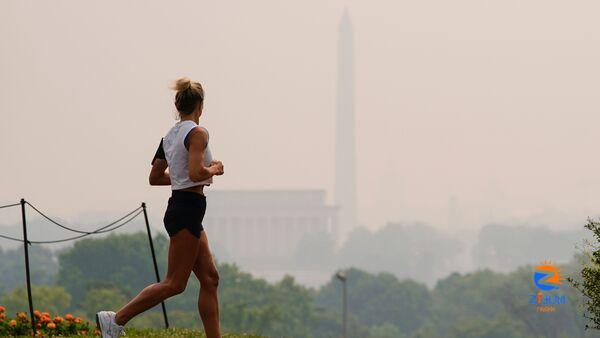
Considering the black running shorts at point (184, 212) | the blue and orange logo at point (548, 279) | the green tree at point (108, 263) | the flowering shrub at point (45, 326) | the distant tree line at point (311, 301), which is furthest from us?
the blue and orange logo at point (548, 279)

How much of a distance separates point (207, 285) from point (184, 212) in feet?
2.53

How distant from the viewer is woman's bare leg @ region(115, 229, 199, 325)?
9.09m

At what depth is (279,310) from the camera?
93438 millimetres

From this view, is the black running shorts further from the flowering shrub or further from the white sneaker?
the flowering shrub

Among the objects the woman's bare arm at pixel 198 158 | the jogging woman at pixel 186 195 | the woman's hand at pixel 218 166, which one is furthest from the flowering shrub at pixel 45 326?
the woman's bare arm at pixel 198 158

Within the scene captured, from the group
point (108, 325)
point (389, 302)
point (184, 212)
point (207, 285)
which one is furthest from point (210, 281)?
point (389, 302)

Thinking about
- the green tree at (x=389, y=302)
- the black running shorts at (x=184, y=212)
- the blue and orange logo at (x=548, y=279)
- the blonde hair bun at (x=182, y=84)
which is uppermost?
the blonde hair bun at (x=182, y=84)

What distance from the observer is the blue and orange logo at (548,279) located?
117200 mm

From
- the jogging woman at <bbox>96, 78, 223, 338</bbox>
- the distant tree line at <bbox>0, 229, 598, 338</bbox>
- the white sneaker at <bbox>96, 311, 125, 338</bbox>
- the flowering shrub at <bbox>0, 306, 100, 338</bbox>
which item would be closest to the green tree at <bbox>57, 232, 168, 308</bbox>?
the distant tree line at <bbox>0, 229, 598, 338</bbox>

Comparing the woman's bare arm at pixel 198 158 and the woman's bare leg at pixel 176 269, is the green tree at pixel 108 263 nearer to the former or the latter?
the woman's bare leg at pixel 176 269

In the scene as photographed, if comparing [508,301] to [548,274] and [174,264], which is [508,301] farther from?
[174,264]

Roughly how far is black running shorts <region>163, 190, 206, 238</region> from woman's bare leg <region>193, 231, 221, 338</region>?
0.69 ft

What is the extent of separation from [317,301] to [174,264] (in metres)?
124

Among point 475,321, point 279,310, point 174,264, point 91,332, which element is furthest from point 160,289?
point 475,321
